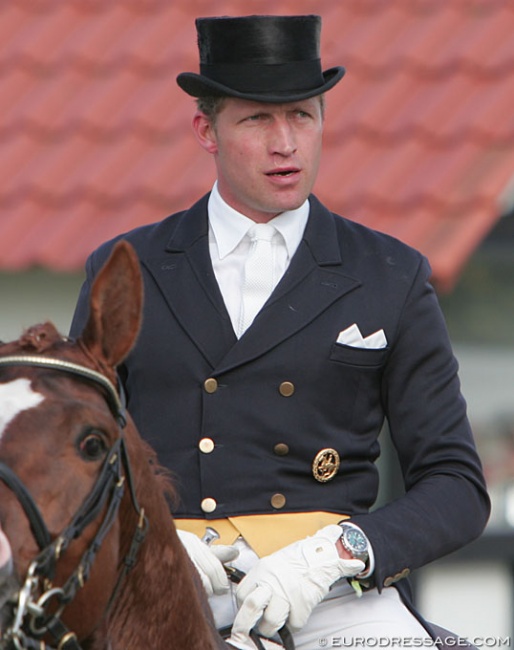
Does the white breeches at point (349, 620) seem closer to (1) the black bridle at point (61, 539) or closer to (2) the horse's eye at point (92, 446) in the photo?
(1) the black bridle at point (61, 539)

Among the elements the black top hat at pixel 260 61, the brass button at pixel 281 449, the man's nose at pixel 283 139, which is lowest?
the brass button at pixel 281 449

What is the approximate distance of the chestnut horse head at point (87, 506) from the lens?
2.64 metres

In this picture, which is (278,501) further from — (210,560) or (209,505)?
(210,560)

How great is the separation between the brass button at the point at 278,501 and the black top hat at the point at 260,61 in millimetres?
975

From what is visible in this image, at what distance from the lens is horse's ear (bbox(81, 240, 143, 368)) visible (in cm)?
288

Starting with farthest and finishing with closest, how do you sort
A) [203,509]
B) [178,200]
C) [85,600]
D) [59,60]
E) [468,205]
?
[59,60] → [178,200] → [468,205] → [203,509] → [85,600]

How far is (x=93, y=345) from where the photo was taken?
294 cm

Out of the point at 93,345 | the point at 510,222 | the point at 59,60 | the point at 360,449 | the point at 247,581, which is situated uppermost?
the point at 59,60

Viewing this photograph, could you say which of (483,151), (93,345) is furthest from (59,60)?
(93,345)

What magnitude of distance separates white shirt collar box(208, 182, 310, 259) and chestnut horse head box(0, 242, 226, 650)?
33.6 inches

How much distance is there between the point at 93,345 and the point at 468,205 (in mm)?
3782

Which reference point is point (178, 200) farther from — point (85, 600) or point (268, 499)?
point (85, 600)

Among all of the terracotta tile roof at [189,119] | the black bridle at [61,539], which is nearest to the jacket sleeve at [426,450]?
the black bridle at [61,539]

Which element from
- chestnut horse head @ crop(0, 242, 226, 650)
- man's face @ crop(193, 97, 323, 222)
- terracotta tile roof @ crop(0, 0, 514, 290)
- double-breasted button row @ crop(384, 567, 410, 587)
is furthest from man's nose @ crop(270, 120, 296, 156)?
terracotta tile roof @ crop(0, 0, 514, 290)
